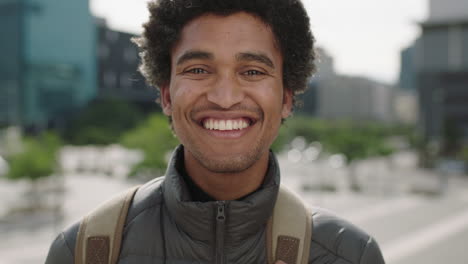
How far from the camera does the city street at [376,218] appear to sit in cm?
1611

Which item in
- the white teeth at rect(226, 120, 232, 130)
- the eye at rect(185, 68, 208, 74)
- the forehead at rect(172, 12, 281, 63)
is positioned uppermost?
the forehead at rect(172, 12, 281, 63)

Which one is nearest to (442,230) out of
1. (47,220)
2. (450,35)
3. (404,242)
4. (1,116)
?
(404,242)

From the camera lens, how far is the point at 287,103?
2533mm

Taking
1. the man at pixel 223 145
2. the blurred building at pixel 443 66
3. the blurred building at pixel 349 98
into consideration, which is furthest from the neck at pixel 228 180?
the blurred building at pixel 349 98

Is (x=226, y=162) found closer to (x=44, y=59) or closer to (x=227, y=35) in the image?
(x=227, y=35)

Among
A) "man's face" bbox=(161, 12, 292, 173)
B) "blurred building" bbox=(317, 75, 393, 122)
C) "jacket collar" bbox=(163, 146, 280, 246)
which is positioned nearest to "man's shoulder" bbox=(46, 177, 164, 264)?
"jacket collar" bbox=(163, 146, 280, 246)

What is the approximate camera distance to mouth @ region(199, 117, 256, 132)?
2.20 metres

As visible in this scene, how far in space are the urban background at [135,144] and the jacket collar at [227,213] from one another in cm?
100

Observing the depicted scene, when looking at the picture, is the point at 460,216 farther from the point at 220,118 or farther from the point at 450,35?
the point at 450,35

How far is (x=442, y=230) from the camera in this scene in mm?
19625

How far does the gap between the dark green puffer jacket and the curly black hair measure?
57cm

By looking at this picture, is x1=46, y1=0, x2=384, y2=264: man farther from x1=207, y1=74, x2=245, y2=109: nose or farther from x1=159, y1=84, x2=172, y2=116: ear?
x1=159, y1=84, x2=172, y2=116: ear

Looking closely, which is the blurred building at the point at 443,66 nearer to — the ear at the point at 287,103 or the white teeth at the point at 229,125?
the ear at the point at 287,103

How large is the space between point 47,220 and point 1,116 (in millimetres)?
41653
